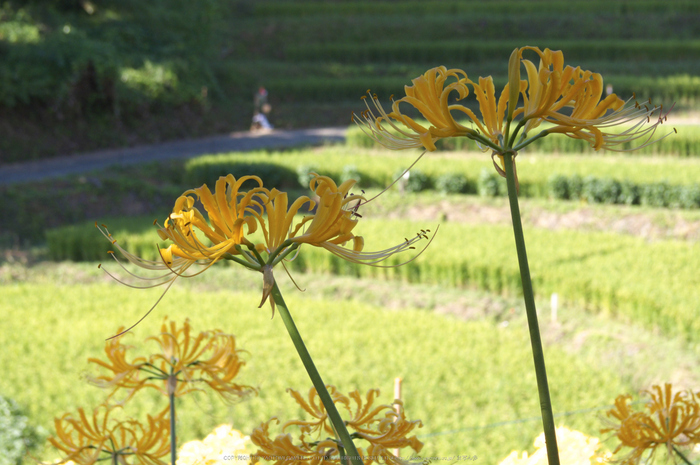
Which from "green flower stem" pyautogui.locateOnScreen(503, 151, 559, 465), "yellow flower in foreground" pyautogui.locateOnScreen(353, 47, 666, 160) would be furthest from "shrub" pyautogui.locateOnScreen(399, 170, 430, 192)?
"green flower stem" pyautogui.locateOnScreen(503, 151, 559, 465)

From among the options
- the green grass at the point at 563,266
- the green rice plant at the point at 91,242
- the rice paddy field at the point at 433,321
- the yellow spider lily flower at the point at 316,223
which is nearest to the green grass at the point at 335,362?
the rice paddy field at the point at 433,321

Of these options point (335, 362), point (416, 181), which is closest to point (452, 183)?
point (416, 181)

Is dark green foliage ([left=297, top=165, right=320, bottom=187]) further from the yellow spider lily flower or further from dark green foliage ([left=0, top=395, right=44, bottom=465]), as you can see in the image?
the yellow spider lily flower

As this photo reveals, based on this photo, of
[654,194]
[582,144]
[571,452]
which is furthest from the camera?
[582,144]

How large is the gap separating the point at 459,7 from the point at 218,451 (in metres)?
29.8

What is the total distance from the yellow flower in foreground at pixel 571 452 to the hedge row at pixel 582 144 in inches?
447

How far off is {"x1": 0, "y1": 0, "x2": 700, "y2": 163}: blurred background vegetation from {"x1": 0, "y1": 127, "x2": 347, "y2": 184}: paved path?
0.51 meters

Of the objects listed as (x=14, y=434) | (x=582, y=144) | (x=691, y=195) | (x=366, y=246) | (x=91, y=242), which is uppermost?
(x=582, y=144)

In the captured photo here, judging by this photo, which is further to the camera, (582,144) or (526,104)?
(582,144)

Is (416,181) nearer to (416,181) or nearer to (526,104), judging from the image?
(416,181)

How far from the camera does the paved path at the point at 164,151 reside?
1277 cm

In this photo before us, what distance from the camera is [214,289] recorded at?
7973 mm

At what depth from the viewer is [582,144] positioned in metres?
14.6

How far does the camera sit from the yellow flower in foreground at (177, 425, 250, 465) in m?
A: 1.29
